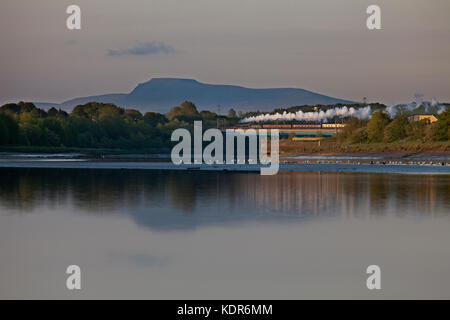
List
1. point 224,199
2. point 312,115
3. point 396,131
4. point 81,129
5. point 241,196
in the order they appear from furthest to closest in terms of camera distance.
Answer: point 312,115
point 81,129
point 396,131
point 241,196
point 224,199

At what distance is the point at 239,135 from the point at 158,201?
114611 millimetres

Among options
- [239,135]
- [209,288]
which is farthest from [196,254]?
[239,135]

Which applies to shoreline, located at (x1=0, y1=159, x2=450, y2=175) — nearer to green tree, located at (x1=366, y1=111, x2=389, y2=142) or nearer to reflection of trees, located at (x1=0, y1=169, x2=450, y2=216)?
reflection of trees, located at (x1=0, y1=169, x2=450, y2=216)

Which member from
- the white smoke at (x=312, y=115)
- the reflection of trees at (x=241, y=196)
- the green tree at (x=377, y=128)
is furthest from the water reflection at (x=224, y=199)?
the white smoke at (x=312, y=115)

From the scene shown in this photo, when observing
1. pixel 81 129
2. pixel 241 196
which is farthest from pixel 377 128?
pixel 241 196

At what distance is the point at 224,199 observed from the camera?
25.6m

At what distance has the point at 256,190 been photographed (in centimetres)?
2981

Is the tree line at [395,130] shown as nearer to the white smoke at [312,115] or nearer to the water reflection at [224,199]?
the white smoke at [312,115]

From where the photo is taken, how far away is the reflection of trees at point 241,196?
22.4 m

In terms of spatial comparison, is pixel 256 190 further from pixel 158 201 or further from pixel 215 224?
pixel 215 224

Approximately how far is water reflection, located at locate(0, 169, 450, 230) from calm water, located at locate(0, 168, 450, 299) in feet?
0.22

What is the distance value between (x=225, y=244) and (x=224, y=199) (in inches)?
403

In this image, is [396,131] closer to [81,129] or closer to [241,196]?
[81,129]

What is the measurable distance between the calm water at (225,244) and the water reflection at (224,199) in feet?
0.22
